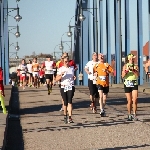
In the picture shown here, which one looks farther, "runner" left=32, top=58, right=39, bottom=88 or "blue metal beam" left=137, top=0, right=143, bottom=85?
"blue metal beam" left=137, top=0, right=143, bottom=85

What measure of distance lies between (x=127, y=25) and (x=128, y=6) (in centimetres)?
122

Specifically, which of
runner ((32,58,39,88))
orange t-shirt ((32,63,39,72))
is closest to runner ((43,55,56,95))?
runner ((32,58,39,88))

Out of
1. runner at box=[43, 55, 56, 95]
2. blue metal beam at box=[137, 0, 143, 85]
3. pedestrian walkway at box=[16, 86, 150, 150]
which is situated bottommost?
pedestrian walkway at box=[16, 86, 150, 150]

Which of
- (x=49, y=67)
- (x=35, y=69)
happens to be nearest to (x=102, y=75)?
(x=49, y=67)

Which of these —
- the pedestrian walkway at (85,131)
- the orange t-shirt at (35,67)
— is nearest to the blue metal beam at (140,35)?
the orange t-shirt at (35,67)

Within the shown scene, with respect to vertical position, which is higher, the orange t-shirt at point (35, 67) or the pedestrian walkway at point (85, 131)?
the orange t-shirt at point (35, 67)

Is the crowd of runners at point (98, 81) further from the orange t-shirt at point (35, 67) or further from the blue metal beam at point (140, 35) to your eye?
the blue metal beam at point (140, 35)

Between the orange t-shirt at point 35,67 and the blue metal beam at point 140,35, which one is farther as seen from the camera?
the blue metal beam at point 140,35

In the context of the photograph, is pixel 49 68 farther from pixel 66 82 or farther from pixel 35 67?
pixel 66 82

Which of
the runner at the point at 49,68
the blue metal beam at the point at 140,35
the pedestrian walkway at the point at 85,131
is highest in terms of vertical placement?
the blue metal beam at the point at 140,35

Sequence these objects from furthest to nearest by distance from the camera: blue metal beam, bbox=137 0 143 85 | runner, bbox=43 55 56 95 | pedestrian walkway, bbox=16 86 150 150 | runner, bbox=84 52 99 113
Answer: blue metal beam, bbox=137 0 143 85 < runner, bbox=43 55 56 95 < runner, bbox=84 52 99 113 < pedestrian walkway, bbox=16 86 150 150

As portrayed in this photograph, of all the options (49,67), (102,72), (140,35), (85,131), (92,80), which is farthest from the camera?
(140,35)

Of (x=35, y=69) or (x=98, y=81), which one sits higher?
(x=35, y=69)

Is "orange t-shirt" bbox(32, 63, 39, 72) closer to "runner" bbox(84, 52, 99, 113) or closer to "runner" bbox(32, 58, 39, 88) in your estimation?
"runner" bbox(32, 58, 39, 88)
